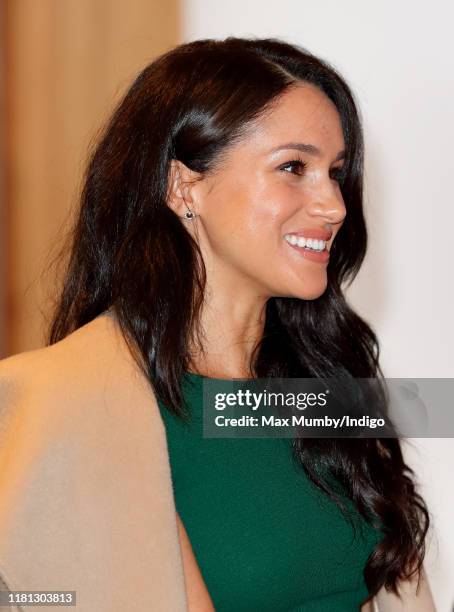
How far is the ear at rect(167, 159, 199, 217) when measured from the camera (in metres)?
1.61

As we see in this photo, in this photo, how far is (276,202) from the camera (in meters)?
1.57

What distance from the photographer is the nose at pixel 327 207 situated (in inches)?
63.3

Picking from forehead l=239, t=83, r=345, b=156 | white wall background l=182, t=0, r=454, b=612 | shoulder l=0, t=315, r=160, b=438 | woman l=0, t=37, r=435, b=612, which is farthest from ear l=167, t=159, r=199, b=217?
white wall background l=182, t=0, r=454, b=612

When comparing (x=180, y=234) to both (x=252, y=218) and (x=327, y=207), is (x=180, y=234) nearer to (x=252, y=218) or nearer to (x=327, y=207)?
(x=252, y=218)

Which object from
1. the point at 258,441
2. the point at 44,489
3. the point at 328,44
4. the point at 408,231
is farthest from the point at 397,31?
the point at 44,489

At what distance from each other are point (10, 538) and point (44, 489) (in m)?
0.08

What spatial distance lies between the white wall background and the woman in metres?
0.56

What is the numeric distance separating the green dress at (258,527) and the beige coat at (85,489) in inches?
3.0

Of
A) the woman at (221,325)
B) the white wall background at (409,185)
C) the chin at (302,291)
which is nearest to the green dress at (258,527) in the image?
the woman at (221,325)

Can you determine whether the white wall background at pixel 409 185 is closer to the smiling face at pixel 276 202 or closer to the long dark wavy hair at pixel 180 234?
the long dark wavy hair at pixel 180 234

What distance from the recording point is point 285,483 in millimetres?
1563

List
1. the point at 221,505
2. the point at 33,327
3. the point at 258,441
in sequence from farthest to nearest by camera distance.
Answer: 1. the point at 33,327
2. the point at 258,441
3. the point at 221,505

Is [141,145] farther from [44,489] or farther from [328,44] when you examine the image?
[328,44]

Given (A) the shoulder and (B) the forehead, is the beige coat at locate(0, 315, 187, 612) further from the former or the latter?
(B) the forehead
